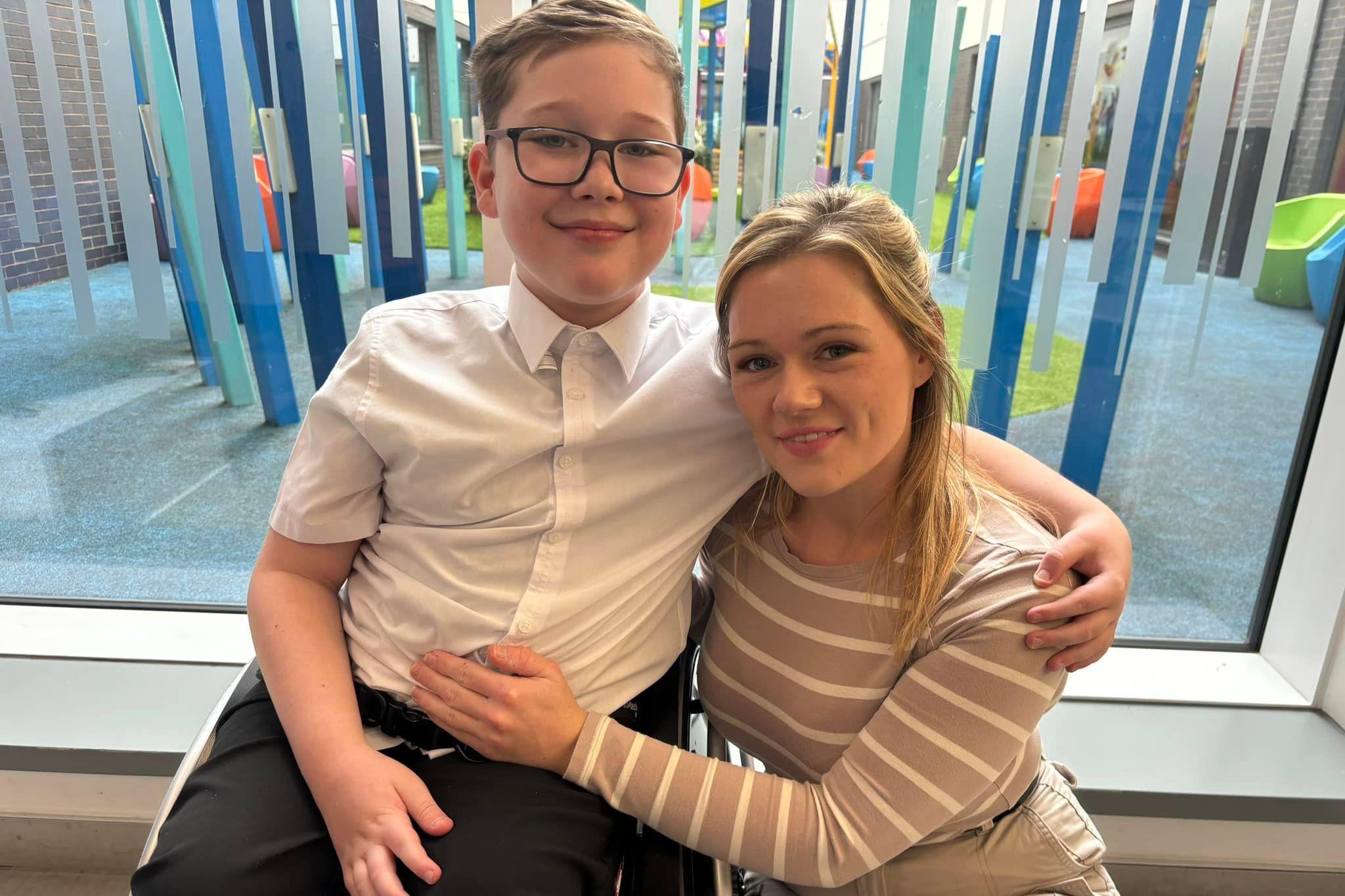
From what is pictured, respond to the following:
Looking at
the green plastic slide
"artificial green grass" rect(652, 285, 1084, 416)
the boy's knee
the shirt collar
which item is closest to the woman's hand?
the boy's knee

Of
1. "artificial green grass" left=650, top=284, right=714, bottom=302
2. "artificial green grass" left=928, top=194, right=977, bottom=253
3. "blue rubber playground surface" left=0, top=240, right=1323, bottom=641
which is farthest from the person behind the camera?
"blue rubber playground surface" left=0, top=240, right=1323, bottom=641

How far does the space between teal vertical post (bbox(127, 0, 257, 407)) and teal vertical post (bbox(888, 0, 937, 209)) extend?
1.29 metres

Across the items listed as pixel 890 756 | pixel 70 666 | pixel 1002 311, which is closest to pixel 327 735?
pixel 890 756

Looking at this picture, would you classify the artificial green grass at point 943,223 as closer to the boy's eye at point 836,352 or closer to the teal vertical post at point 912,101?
the teal vertical post at point 912,101

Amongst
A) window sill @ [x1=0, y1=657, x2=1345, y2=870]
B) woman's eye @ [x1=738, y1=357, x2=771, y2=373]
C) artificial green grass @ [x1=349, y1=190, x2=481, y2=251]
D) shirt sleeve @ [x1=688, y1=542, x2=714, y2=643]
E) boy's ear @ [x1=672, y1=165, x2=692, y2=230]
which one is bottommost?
window sill @ [x1=0, y1=657, x2=1345, y2=870]

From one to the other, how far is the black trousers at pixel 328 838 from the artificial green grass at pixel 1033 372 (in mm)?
959

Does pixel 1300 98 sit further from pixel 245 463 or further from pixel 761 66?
pixel 245 463

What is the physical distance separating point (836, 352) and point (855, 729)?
19.4 inches

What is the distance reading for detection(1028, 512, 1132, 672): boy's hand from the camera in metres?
0.99

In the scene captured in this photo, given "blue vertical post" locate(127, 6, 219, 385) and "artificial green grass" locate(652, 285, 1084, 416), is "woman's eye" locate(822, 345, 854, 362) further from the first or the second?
"blue vertical post" locate(127, 6, 219, 385)

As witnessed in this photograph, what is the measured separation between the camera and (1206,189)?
1560 mm

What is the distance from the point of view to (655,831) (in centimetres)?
116

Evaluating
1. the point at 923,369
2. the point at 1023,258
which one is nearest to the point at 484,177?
the point at 923,369

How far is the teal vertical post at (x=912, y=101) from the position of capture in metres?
1.51
